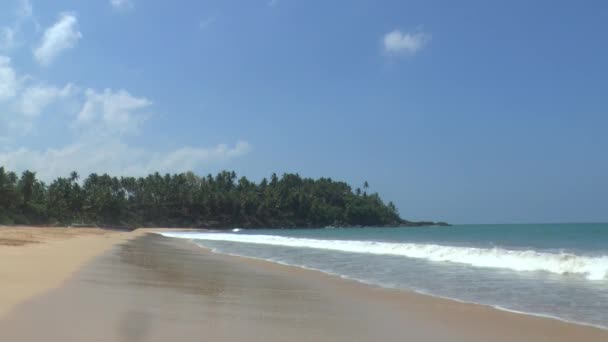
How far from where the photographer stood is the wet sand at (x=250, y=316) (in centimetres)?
617

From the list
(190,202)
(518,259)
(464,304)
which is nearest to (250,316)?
(464,304)

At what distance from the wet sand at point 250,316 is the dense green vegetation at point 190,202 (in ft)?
204

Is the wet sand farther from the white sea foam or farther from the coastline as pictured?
the white sea foam

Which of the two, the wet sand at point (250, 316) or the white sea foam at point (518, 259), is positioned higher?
the white sea foam at point (518, 259)

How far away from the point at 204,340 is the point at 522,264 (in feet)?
52.6

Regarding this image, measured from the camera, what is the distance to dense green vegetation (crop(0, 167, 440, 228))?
75562 mm

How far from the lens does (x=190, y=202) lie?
116000 millimetres

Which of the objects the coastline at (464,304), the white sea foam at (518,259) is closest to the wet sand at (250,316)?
the coastline at (464,304)

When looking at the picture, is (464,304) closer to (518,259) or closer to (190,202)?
(518,259)

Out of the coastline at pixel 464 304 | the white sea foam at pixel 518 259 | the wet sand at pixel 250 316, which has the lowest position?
the wet sand at pixel 250 316

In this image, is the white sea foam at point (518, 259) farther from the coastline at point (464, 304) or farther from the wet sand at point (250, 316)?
the wet sand at point (250, 316)

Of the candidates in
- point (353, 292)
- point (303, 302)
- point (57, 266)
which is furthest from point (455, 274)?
point (57, 266)

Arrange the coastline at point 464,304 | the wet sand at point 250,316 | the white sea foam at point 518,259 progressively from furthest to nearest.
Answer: the white sea foam at point 518,259, the coastline at point 464,304, the wet sand at point 250,316

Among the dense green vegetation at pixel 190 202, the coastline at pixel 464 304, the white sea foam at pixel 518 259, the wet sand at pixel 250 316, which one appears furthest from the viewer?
the dense green vegetation at pixel 190 202
